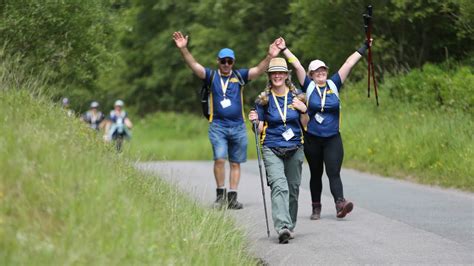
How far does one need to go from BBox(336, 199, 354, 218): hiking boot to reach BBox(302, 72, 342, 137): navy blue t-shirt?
2.50 ft

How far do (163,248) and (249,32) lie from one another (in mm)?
36825

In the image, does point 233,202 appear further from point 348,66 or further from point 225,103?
point 348,66

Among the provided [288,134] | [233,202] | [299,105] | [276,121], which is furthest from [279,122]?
[233,202]

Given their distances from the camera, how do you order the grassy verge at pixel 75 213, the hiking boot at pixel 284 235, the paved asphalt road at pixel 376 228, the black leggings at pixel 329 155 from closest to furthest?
the grassy verge at pixel 75 213, the paved asphalt road at pixel 376 228, the hiking boot at pixel 284 235, the black leggings at pixel 329 155

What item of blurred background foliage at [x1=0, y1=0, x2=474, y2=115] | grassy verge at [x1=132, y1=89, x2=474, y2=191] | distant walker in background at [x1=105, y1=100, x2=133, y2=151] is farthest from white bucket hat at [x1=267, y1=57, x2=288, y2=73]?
distant walker in background at [x1=105, y1=100, x2=133, y2=151]

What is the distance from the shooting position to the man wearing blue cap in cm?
1270

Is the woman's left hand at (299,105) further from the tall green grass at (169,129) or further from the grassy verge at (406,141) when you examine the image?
the tall green grass at (169,129)

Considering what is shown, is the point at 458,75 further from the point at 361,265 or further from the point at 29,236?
the point at 29,236

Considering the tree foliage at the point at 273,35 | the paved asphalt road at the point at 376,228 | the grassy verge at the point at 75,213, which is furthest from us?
the tree foliage at the point at 273,35

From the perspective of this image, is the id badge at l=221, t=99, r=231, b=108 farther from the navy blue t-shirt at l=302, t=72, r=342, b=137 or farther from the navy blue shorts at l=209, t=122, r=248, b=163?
the navy blue t-shirt at l=302, t=72, r=342, b=137

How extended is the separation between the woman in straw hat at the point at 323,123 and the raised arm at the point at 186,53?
5.52 ft

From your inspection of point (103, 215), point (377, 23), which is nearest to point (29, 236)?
point (103, 215)

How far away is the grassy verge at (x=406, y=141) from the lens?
15.8 meters

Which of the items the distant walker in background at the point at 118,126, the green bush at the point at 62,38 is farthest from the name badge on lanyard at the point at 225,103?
the distant walker in background at the point at 118,126
